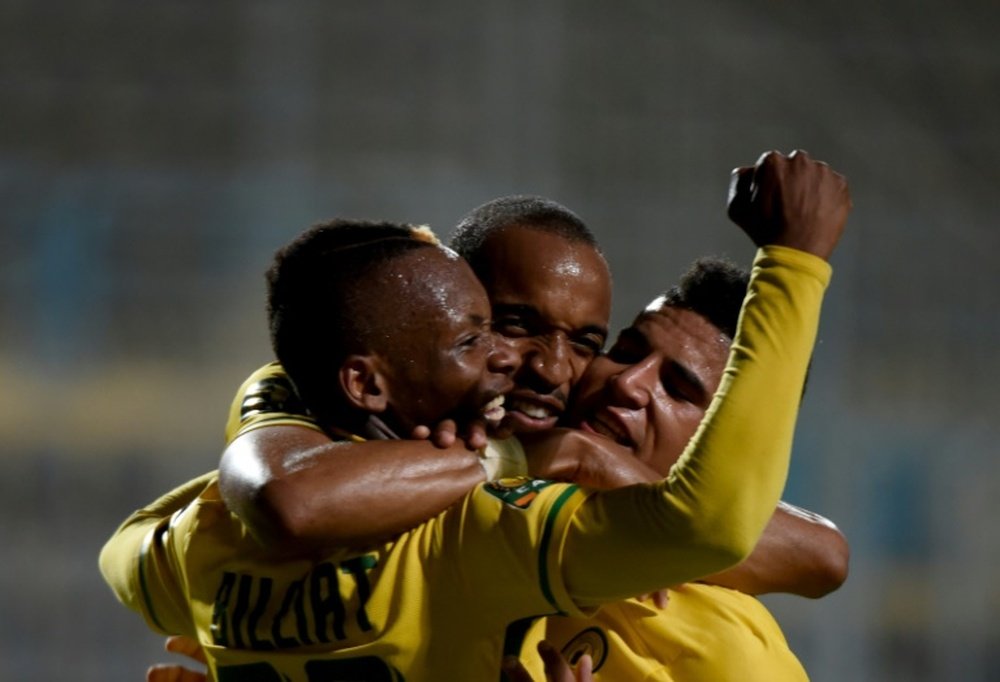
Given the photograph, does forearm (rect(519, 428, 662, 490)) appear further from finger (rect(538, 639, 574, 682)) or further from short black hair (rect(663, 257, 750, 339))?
short black hair (rect(663, 257, 750, 339))

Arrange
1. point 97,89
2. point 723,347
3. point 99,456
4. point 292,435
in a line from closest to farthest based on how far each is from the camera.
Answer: point 292,435 < point 723,347 < point 99,456 < point 97,89

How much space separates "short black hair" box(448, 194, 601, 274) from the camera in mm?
1828

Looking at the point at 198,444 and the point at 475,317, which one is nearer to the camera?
the point at 475,317

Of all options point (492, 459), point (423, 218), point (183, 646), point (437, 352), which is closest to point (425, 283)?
point (437, 352)

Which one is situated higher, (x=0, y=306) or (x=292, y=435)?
(x=292, y=435)

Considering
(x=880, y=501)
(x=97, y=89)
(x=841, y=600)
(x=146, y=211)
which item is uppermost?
(x=97, y=89)

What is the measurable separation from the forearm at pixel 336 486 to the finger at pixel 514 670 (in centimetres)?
16

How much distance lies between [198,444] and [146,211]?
0.79 meters

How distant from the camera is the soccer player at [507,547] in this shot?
4.13 ft

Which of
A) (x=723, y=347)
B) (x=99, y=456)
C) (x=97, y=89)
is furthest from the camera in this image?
(x=97, y=89)

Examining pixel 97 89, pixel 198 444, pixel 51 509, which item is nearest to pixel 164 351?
pixel 198 444

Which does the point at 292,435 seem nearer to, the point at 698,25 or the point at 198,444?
the point at 198,444

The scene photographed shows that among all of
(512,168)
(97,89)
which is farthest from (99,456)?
(512,168)

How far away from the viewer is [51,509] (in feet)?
15.4
